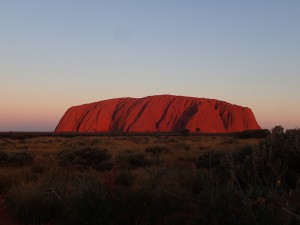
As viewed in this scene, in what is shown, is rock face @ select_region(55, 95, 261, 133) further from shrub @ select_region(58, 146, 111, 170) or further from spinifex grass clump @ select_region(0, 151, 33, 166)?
spinifex grass clump @ select_region(0, 151, 33, 166)

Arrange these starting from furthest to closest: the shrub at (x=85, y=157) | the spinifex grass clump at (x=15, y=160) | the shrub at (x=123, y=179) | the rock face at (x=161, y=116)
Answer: the rock face at (x=161, y=116), the shrub at (x=85, y=157), the spinifex grass clump at (x=15, y=160), the shrub at (x=123, y=179)

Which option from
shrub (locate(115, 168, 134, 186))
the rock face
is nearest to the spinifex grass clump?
shrub (locate(115, 168, 134, 186))

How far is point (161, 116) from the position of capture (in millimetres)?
108625

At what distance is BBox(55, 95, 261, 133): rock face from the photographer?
103 m

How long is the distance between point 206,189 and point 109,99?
401ft

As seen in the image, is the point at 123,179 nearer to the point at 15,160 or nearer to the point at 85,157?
the point at 15,160

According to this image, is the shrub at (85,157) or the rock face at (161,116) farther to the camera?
the rock face at (161,116)

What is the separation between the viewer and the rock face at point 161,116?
338 feet

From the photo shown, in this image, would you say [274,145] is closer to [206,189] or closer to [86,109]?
[206,189]

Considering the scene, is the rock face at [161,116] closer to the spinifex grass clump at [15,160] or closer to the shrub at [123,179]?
the spinifex grass clump at [15,160]

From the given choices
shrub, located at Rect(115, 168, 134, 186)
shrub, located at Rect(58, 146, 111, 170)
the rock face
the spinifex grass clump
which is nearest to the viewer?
shrub, located at Rect(115, 168, 134, 186)

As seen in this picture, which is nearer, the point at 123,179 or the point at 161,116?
the point at 123,179

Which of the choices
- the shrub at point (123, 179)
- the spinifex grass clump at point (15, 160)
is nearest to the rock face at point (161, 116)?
the spinifex grass clump at point (15, 160)

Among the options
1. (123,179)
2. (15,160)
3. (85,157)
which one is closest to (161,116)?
(85,157)
